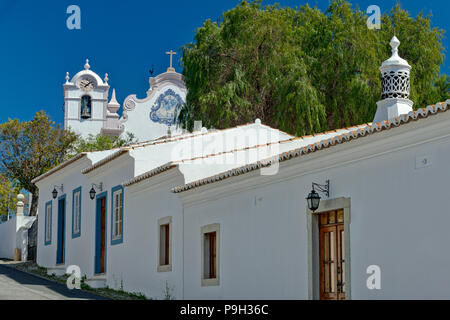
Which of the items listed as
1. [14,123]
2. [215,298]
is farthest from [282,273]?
[14,123]

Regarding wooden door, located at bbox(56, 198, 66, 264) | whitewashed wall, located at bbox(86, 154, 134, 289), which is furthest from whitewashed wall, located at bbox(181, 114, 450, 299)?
wooden door, located at bbox(56, 198, 66, 264)

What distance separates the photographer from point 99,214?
20844mm

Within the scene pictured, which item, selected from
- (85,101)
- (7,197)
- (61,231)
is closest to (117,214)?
(61,231)

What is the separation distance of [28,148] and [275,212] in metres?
23.2

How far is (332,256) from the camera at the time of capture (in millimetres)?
12086

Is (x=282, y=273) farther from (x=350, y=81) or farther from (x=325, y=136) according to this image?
(x=350, y=81)

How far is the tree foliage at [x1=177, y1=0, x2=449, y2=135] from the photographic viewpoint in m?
27.4

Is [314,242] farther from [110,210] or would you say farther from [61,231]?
[61,231]

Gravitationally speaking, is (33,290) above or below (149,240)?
below

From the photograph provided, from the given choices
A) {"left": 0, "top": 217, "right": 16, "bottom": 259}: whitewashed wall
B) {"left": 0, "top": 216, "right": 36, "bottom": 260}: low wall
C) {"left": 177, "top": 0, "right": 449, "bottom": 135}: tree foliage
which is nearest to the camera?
{"left": 177, "top": 0, "right": 449, "bottom": 135}: tree foliage

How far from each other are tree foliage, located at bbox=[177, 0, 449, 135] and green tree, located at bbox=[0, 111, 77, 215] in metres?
8.21

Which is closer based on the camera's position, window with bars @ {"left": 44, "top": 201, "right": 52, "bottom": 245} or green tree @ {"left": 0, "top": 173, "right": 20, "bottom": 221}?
window with bars @ {"left": 44, "top": 201, "right": 52, "bottom": 245}

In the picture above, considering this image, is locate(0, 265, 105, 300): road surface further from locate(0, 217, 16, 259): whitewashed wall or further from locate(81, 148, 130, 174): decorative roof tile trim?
locate(0, 217, 16, 259): whitewashed wall

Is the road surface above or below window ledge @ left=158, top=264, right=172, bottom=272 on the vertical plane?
below
